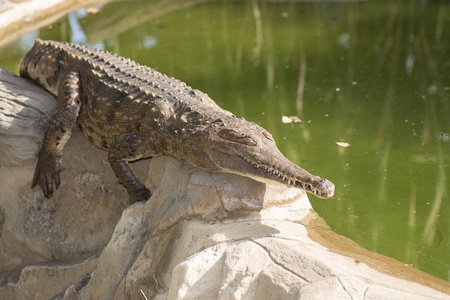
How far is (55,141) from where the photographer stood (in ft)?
14.0

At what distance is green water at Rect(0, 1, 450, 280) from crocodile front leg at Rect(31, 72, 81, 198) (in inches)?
78.7

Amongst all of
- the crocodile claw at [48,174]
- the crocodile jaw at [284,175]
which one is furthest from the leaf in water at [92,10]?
the crocodile jaw at [284,175]

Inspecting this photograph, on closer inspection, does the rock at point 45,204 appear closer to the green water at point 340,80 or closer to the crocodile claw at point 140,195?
the crocodile claw at point 140,195

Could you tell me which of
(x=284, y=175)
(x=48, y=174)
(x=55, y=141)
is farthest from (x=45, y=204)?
(x=284, y=175)

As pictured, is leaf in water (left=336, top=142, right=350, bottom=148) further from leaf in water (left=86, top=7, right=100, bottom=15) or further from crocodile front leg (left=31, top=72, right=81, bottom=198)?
leaf in water (left=86, top=7, right=100, bottom=15)

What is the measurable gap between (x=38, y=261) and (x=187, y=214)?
1.68 meters

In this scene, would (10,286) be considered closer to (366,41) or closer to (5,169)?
(5,169)

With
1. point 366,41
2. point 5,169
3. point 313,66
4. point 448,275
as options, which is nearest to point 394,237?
point 448,275

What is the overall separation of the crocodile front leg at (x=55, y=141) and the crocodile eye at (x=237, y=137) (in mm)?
1450

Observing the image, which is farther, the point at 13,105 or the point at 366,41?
the point at 366,41

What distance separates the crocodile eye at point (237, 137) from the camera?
3.50 meters

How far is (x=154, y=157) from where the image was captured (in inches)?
163

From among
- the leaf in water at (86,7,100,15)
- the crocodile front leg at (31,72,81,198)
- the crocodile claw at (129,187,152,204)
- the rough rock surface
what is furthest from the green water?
the crocodile front leg at (31,72,81,198)

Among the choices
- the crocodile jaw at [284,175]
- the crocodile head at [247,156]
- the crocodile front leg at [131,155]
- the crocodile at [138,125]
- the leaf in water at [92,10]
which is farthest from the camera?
the leaf in water at [92,10]
